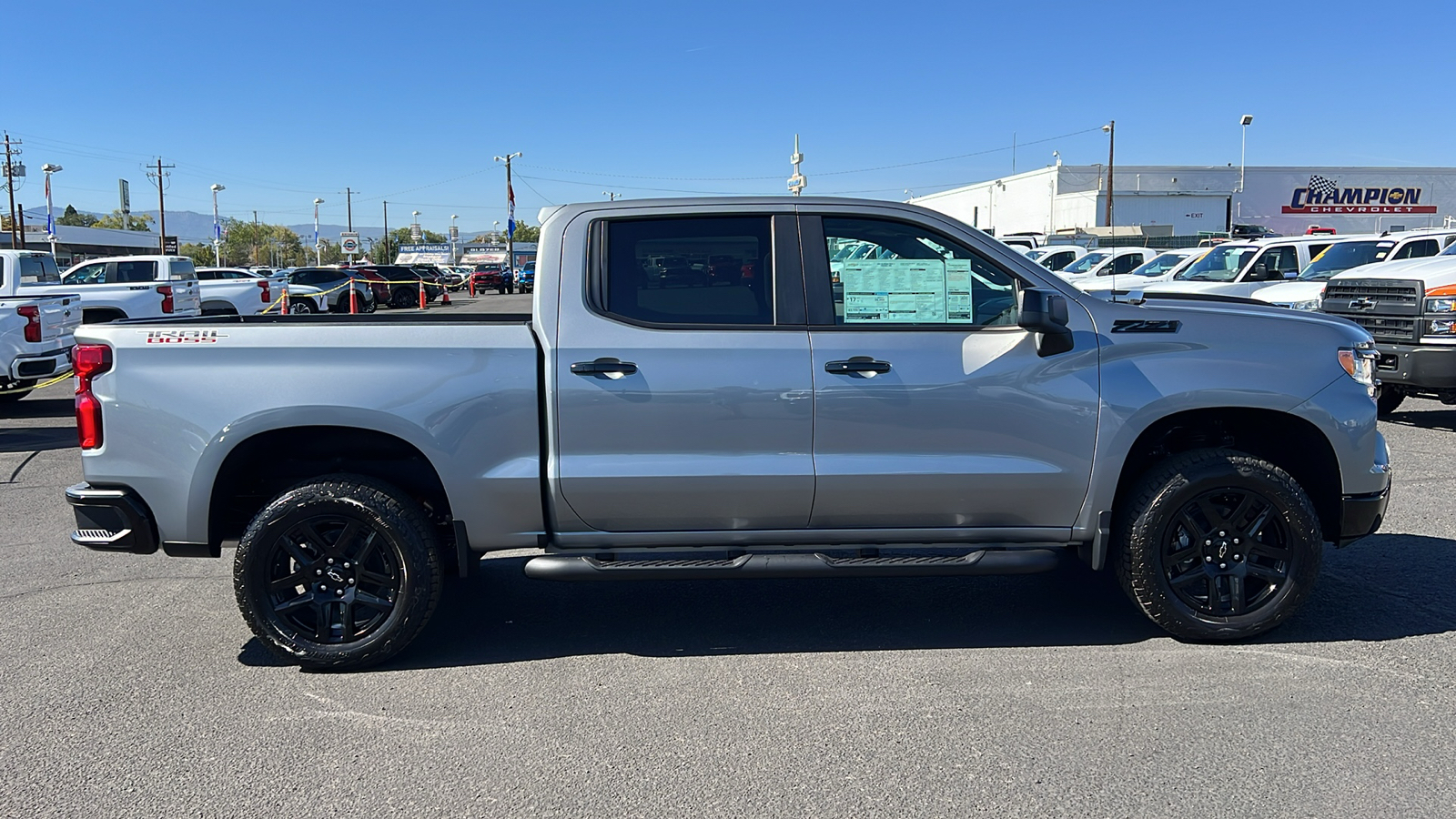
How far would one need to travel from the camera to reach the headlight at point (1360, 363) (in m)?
4.66

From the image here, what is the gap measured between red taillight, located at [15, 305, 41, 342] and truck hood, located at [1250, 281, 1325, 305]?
46.4 ft

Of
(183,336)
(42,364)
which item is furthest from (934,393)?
(42,364)

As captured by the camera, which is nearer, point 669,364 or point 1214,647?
point 669,364

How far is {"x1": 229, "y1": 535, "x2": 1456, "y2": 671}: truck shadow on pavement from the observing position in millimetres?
4812

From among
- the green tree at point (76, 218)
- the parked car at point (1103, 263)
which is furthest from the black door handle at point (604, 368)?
the green tree at point (76, 218)

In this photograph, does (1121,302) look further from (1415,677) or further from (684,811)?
(684,811)

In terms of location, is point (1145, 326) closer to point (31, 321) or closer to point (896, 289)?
point (896, 289)

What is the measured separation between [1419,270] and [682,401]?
909 cm

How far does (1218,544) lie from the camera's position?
4.68 meters

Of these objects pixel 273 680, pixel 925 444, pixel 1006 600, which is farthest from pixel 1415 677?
pixel 273 680

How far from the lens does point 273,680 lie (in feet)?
14.7

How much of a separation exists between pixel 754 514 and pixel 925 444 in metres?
0.76

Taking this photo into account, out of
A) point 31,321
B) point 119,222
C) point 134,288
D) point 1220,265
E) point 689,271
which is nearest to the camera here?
point 689,271

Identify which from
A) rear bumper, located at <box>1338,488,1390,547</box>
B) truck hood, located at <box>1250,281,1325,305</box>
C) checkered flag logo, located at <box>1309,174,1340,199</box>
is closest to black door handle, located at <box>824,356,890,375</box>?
rear bumper, located at <box>1338,488,1390,547</box>
